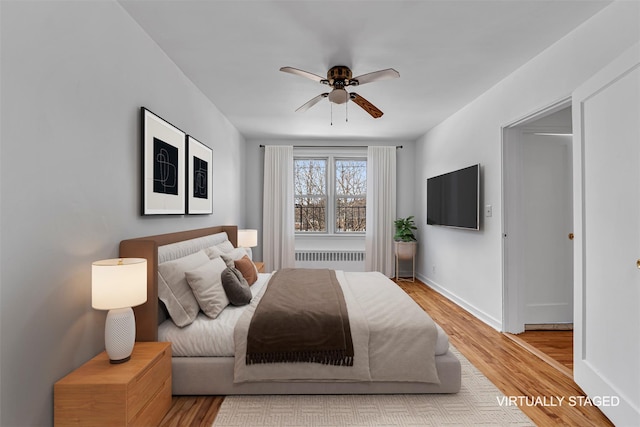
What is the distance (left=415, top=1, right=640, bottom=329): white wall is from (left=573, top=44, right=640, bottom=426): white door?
32 cm

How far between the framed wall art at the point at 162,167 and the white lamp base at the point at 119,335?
0.85 metres

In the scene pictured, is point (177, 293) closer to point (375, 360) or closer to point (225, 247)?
Result: point (225, 247)

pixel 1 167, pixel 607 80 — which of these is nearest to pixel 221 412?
pixel 1 167

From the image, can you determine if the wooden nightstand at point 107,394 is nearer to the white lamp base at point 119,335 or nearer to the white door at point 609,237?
the white lamp base at point 119,335

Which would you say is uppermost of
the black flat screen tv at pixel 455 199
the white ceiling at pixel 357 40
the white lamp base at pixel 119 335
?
the white ceiling at pixel 357 40

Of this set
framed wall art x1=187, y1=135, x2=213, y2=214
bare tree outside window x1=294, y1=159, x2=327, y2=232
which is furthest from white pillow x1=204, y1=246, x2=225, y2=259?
bare tree outside window x1=294, y1=159, x2=327, y2=232

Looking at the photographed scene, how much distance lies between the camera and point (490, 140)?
3426mm

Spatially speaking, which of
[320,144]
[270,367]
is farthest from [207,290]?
[320,144]

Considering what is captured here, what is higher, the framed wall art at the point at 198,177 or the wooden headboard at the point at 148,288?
the framed wall art at the point at 198,177

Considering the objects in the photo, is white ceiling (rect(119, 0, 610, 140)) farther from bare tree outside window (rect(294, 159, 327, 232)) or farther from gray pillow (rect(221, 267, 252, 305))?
bare tree outside window (rect(294, 159, 327, 232))

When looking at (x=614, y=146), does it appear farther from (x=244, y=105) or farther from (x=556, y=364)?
(x=244, y=105)

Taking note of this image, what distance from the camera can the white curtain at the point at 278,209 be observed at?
5.57 meters

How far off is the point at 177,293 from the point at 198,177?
1455 mm

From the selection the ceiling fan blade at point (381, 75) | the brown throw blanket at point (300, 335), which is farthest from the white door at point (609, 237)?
the brown throw blanket at point (300, 335)
